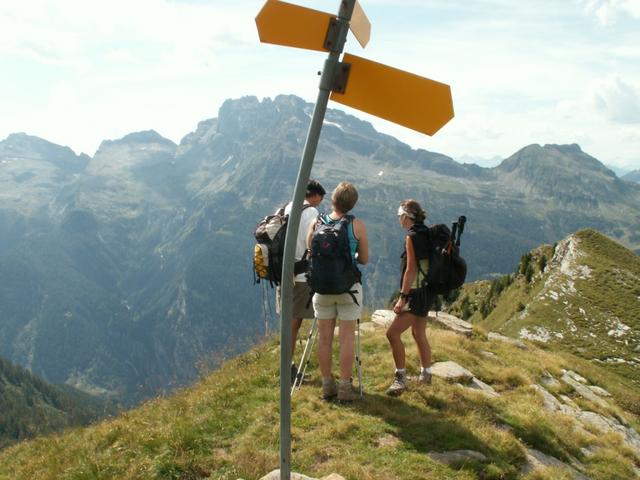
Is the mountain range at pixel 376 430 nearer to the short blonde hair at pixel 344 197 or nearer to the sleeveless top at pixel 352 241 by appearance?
the sleeveless top at pixel 352 241

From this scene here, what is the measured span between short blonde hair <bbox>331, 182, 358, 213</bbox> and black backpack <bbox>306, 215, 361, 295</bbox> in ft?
0.65

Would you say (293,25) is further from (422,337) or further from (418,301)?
(422,337)

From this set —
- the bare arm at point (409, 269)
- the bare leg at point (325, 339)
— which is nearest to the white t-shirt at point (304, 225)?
the bare leg at point (325, 339)

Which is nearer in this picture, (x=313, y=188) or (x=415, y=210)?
(x=415, y=210)

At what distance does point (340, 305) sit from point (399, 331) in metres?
1.66

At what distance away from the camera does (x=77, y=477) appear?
814cm

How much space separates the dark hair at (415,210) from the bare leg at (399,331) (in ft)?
6.35

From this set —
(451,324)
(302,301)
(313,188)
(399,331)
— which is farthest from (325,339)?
(451,324)

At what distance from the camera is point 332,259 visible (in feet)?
28.9

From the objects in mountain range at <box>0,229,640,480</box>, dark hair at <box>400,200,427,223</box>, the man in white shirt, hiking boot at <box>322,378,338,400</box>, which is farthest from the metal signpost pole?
dark hair at <box>400,200,427,223</box>

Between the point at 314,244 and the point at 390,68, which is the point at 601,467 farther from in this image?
the point at 390,68

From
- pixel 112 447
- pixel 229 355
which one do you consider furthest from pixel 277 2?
pixel 229 355

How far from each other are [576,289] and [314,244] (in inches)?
1759

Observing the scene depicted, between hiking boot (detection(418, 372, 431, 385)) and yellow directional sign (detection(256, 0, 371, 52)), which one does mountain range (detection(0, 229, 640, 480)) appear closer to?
hiking boot (detection(418, 372, 431, 385))
